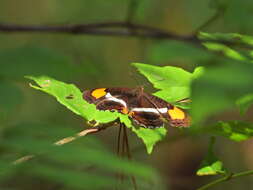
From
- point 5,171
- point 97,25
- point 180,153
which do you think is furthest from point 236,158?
point 5,171

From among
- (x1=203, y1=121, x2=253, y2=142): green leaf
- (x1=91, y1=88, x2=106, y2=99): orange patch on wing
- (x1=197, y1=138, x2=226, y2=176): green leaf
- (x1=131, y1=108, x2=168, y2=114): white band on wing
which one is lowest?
(x1=197, y1=138, x2=226, y2=176): green leaf

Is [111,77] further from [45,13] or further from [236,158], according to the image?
[236,158]

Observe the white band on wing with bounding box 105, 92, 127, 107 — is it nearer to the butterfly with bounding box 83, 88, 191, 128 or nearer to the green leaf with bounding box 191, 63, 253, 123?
the butterfly with bounding box 83, 88, 191, 128

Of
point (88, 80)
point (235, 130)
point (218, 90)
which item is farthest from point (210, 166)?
point (88, 80)

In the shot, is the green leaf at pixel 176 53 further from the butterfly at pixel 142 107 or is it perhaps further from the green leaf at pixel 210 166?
the green leaf at pixel 210 166

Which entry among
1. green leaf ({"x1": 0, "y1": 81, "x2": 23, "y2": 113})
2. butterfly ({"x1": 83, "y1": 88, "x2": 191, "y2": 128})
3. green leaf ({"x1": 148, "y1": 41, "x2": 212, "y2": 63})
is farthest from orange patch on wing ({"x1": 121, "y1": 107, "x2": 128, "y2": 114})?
green leaf ({"x1": 148, "y1": 41, "x2": 212, "y2": 63})

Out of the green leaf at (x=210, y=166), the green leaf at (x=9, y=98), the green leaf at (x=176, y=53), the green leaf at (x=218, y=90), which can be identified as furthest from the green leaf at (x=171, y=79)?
the green leaf at (x=218, y=90)
